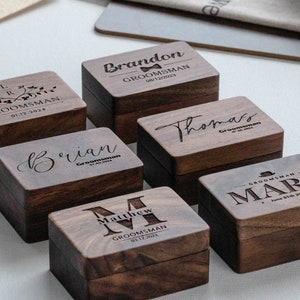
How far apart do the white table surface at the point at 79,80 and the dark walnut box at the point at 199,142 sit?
8cm

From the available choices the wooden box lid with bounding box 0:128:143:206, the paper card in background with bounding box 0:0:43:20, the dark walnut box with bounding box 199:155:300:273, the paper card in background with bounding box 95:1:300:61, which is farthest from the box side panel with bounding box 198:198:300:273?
the paper card in background with bounding box 0:0:43:20

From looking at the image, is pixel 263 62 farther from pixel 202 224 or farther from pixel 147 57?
pixel 202 224

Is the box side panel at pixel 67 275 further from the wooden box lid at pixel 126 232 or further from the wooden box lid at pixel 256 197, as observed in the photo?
the wooden box lid at pixel 256 197

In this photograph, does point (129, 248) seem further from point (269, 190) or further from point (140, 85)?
point (140, 85)

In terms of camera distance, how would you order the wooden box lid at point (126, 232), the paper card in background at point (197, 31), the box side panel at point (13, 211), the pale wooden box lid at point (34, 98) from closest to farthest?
the wooden box lid at point (126, 232), the box side panel at point (13, 211), the pale wooden box lid at point (34, 98), the paper card in background at point (197, 31)

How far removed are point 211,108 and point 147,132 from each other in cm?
8

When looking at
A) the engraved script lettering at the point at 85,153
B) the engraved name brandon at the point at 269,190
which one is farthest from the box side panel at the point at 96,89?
the engraved name brandon at the point at 269,190

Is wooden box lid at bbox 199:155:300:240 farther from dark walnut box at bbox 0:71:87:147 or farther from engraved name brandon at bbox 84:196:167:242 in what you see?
dark walnut box at bbox 0:71:87:147

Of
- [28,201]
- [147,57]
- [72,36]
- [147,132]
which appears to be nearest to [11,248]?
[28,201]

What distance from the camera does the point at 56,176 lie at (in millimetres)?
1008

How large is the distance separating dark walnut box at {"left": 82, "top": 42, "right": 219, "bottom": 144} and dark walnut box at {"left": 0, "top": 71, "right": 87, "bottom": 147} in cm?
4

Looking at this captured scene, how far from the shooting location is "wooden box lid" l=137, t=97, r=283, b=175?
105 centimetres

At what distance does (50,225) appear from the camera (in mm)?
956

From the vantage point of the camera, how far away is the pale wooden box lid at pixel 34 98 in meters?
1.12
